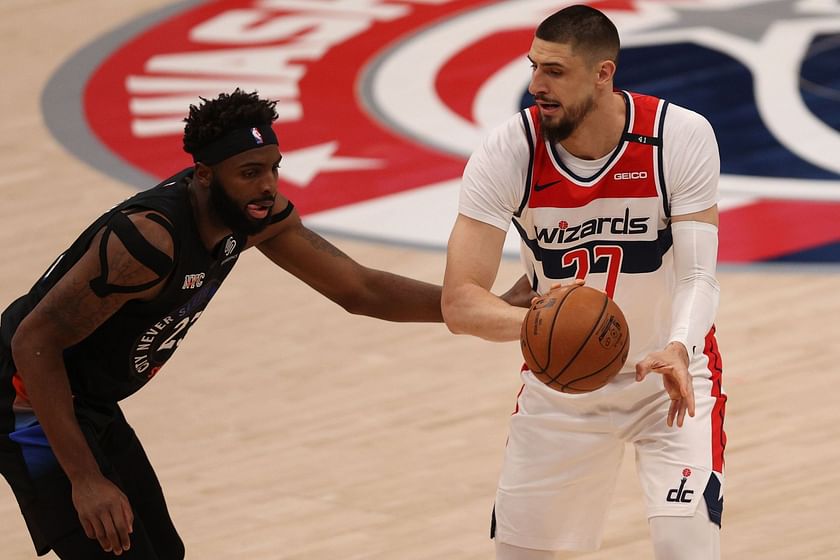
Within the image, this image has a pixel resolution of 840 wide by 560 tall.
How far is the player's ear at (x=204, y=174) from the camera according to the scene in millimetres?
4965

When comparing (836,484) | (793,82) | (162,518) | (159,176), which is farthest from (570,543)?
(793,82)

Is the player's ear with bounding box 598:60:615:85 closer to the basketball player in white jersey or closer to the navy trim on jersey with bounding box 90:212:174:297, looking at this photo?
the basketball player in white jersey

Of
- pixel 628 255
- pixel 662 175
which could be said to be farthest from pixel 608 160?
pixel 628 255

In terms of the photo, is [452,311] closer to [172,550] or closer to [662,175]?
[662,175]

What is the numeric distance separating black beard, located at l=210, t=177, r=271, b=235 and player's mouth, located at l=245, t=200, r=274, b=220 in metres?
0.02

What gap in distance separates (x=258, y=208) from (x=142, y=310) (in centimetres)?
46

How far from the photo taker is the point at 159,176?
11.1m

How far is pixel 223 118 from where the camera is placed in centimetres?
495

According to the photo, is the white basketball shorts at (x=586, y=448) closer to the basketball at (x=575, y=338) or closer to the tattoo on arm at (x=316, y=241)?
the basketball at (x=575, y=338)

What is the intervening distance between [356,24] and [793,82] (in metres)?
3.88

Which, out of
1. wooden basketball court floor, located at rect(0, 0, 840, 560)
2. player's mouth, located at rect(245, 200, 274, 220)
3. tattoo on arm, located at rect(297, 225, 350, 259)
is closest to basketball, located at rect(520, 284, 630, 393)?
player's mouth, located at rect(245, 200, 274, 220)

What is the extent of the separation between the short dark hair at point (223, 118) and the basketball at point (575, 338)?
3.39 ft

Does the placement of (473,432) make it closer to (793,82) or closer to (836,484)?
(836,484)

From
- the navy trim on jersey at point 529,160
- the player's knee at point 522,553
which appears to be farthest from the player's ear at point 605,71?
the player's knee at point 522,553
